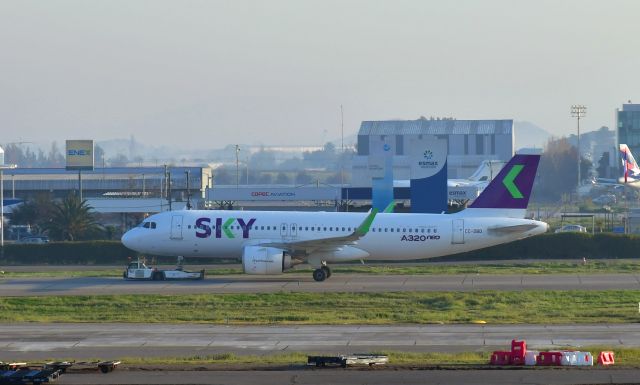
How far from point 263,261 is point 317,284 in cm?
294

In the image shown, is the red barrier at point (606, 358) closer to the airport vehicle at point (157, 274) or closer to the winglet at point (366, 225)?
the winglet at point (366, 225)

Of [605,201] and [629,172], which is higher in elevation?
[629,172]

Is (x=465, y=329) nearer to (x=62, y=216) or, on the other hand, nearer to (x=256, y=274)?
(x=256, y=274)

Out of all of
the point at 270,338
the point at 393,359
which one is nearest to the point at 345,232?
the point at 270,338

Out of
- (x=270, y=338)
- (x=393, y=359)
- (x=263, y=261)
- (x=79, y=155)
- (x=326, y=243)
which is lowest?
(x=270, y=338)

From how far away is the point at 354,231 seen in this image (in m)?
49.9

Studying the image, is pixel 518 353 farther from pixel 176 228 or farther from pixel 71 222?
pixel 71 222

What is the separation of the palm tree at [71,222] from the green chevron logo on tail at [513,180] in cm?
3491

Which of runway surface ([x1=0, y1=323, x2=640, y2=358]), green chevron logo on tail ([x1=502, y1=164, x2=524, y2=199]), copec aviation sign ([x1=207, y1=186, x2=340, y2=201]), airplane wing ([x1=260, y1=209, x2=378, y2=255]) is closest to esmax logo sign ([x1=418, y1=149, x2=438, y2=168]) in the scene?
copec aviation sign ([x1=207, y1=186, x2=340, y2=201])

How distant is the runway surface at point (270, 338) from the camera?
30.2m

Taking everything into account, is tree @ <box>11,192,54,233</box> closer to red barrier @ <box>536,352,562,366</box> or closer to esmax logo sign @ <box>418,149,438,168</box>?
esmax logo sign @ <box>418,149,438,168</box>

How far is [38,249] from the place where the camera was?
66125 mm

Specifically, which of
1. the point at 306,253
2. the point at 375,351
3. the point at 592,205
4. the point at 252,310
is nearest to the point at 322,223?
the point at 306,253

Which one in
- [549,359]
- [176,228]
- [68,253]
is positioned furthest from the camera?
[68,253]
